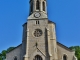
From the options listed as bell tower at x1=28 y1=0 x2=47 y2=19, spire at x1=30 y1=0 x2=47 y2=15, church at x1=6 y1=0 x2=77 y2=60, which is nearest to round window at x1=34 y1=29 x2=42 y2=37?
church at x1=6 y1=0 x2=77 y2=60

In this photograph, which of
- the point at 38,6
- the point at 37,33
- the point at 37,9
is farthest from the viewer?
the point at 38,6

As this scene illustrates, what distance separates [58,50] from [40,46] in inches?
199

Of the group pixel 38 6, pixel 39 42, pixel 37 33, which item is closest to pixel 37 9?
pixel 38 6

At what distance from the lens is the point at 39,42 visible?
4488cm

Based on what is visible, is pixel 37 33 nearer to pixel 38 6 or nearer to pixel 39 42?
pixel 39 42

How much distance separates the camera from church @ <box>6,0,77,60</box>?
43438mm

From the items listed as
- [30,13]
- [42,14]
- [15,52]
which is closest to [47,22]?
[42,14]

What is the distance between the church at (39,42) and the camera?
43438 millimetres

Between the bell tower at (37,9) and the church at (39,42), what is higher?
the bell tower at (37,9)

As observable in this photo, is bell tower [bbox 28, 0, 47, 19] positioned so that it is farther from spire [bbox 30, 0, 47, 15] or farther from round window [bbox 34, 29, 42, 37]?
round window [bbox 34, 29, 42, 37]

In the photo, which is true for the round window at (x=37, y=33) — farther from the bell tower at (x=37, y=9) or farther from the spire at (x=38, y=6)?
the spire at (x=38, y=6)

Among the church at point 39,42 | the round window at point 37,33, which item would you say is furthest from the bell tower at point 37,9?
the round window at point 37,33

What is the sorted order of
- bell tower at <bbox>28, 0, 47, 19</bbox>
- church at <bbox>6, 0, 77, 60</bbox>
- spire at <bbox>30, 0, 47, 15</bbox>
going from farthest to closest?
spire at <bbox>30, 0, 47, 15</bbox> → bell tower at <bbox>28, 0, 47, 19</bbox> → church at <bbox>6, 0, 77, 60</bbox>

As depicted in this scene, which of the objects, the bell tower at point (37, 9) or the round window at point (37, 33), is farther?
the bell tower at point (37, 9)
